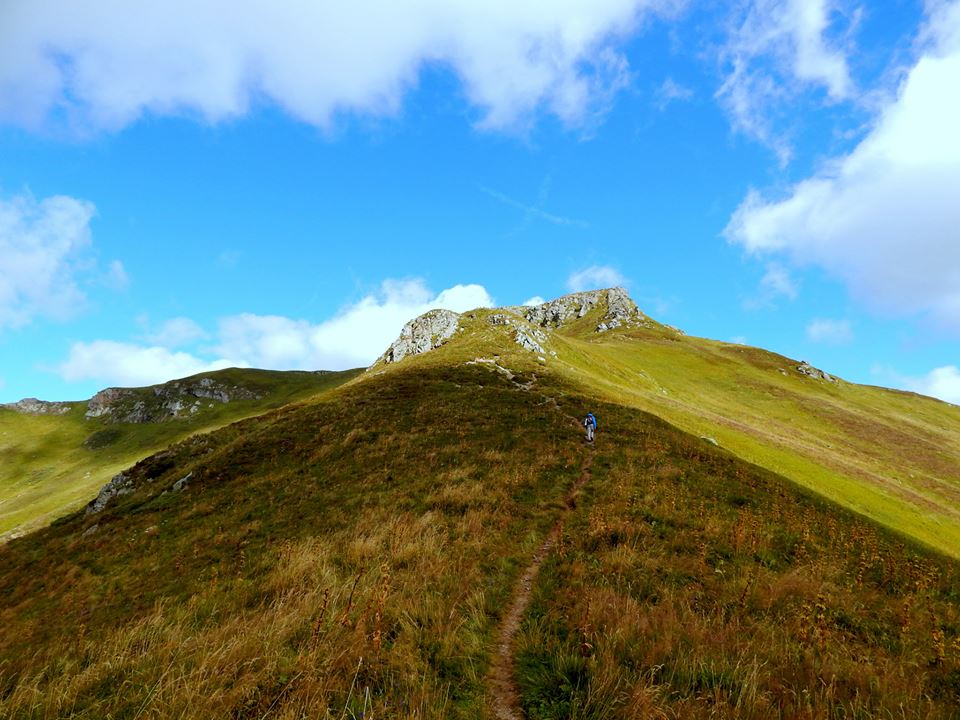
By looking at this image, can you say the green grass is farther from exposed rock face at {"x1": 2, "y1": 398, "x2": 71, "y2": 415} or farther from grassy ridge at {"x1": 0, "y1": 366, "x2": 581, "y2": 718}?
exposed rock face at {"x1": 2, "y1": 398, "x2": 71, "y2": 415}

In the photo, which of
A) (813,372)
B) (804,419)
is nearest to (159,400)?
(804,419)

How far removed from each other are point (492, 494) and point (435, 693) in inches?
453

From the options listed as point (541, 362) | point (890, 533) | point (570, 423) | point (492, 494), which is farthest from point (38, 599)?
point (541, 362)

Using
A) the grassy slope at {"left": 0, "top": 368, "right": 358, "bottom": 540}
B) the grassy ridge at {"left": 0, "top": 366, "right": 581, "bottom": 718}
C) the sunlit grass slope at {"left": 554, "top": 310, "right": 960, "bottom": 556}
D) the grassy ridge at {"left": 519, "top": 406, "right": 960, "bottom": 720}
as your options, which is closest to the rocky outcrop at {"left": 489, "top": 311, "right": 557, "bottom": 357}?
the sunlit grass slope at {"left": 554, "top": 310, "right": 960, "bottom": 556}

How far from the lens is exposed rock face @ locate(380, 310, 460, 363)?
7562cm

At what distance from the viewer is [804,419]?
72812 mm

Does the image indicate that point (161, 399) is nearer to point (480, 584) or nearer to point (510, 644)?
point (480, 584)

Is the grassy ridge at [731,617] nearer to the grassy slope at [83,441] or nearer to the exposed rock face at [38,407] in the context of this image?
the grassy slope at [83,441]

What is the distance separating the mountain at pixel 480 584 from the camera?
552cm

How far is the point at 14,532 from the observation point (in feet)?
184

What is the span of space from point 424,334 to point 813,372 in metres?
91.3

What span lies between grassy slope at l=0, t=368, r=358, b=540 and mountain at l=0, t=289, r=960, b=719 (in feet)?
210

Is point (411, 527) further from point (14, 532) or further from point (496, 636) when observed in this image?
point (14, 532)

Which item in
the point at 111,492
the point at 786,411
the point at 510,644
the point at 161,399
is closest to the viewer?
the point at 510,644
